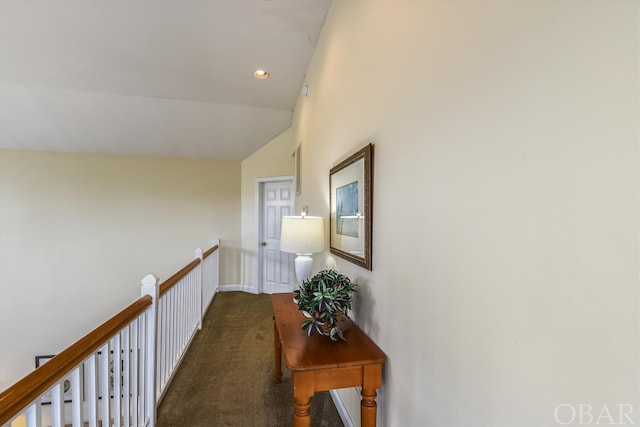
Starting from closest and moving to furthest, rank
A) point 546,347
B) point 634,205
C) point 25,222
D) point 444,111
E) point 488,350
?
point 634,205, point 546,347, point 488,350, point 444,111, point 25,222

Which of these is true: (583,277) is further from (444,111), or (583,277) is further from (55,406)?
(55,406)

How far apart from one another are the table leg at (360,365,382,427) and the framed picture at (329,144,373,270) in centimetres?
44

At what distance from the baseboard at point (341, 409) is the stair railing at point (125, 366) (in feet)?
3.78

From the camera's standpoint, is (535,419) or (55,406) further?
(55,406)

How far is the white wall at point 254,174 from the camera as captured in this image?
4.66 meters

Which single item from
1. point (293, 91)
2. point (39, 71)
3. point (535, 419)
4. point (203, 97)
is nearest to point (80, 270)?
point (39, 71)

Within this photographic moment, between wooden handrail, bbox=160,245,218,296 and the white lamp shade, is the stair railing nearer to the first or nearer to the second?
wooden handrail, bbox=160,245,218,296

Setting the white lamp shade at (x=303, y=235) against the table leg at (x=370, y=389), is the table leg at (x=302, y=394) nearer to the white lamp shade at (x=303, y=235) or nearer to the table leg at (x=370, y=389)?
the table leg at (x=370, y=389)

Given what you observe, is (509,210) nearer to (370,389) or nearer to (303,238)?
(370,389)

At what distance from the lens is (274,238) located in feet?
15.8

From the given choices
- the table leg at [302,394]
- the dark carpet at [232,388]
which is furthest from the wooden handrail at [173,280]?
the table leg at [302,394]

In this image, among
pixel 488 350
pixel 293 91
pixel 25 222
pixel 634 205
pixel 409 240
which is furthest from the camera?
pixel 25 222

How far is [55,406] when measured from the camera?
3.12 feet

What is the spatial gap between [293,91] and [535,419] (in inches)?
143
